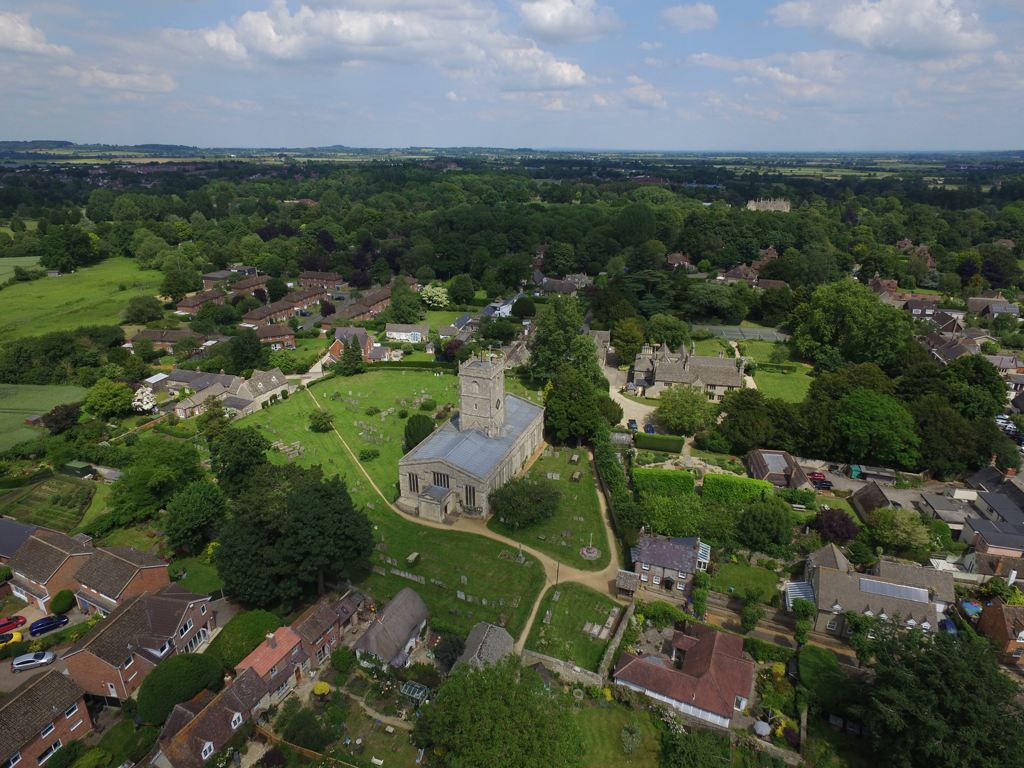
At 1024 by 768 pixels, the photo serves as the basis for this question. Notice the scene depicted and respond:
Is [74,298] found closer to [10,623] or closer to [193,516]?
[193,516]

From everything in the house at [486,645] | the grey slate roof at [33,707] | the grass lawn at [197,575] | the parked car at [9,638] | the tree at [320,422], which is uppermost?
the grey slate roof at [33,707]

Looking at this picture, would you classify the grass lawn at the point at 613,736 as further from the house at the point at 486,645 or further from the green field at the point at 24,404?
the green field at the point at 24,404

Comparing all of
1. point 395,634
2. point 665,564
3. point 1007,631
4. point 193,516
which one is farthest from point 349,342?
point 1007,631

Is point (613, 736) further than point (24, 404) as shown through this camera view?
No

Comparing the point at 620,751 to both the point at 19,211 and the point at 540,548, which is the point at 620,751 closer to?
the point at 540,548

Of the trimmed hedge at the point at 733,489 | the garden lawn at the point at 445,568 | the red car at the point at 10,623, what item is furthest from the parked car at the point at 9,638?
the trimmed hedge at the point at 733,489

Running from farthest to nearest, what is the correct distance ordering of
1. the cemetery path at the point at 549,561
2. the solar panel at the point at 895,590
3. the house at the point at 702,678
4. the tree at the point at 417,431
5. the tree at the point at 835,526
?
the tree at the point at 417,431 < the tree at the point at 835,526 < the cemetery path at the point at 549,561 < the solar panel at the point at 895,590 < the house at the point at 702,678

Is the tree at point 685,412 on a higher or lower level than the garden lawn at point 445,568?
higher

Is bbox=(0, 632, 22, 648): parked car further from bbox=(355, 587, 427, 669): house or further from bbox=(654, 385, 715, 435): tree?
bbox=(654, 385, 715, 435): tree
